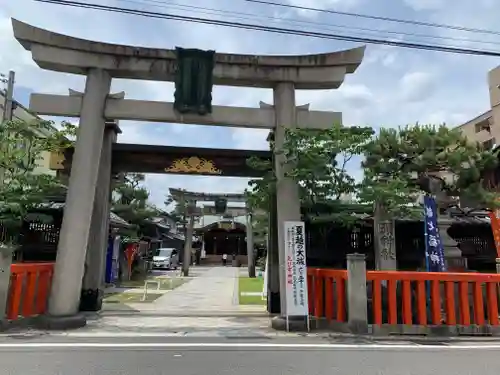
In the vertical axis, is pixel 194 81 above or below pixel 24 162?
above

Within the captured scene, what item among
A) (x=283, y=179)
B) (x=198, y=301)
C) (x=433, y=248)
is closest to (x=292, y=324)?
(x=283, y=179)

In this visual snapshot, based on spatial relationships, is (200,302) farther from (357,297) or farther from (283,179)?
(357,297)

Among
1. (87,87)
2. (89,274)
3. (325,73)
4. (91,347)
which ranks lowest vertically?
(91,347)

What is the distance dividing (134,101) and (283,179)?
4694mm

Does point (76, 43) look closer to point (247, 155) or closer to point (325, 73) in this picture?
point (247, 155)

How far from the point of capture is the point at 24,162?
470 inches

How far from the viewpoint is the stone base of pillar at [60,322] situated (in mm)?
9852

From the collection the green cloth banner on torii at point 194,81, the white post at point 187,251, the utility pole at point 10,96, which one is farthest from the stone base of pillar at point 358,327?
the white post at point 187,251

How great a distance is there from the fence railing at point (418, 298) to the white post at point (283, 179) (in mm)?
1453

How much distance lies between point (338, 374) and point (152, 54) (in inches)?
375

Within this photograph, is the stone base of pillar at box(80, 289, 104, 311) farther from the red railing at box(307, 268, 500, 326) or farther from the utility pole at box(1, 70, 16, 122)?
the utility pole at box(1, 70, 16, 122)

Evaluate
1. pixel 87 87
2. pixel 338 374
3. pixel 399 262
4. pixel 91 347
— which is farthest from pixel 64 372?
pixel 399 262

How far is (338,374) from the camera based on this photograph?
610 cm

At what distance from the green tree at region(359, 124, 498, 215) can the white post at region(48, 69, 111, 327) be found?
791 centimetres
